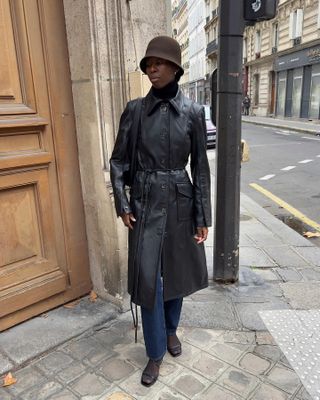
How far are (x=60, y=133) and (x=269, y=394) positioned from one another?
2.27 metres

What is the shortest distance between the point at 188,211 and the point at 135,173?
1.30 feet

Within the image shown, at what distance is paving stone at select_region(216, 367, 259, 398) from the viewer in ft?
7.47

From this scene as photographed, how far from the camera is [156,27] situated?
300cm

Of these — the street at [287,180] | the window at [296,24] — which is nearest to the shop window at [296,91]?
the window at [296,24]

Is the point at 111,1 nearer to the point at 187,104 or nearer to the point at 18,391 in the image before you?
the point at 187,104

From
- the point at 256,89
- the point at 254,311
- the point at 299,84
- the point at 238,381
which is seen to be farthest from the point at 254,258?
the point at 256,89

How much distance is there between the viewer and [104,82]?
279cm

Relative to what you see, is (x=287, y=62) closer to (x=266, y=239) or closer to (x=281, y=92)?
(x=281, y=92)

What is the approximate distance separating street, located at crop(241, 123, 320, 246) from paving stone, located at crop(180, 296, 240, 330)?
244 cm

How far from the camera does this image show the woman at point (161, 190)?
7.18 feet

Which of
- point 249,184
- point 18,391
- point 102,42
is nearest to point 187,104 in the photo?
point 102,42

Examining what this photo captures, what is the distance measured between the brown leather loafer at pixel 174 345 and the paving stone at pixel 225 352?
0.69 feet

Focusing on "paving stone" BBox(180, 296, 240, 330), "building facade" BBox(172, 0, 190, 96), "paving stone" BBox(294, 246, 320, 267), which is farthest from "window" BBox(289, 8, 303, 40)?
"building facade" BBox(172, 0, 190, 96)

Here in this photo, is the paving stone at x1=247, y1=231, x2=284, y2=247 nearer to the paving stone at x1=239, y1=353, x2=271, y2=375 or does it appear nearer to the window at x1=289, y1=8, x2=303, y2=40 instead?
the paving stone at x1=239, y1=353, x2=271, y2=375
